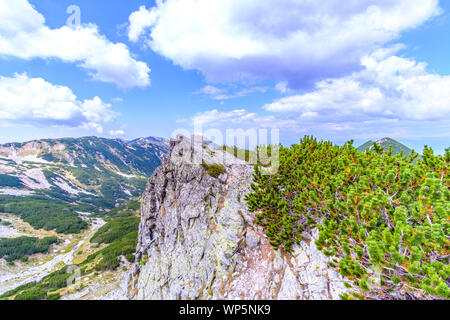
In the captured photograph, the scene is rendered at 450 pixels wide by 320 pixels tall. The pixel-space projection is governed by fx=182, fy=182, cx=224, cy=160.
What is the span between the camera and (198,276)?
22812mm

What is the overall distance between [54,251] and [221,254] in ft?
705

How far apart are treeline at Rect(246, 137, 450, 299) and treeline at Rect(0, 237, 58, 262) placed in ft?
743

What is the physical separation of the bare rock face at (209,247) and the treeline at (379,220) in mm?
2047

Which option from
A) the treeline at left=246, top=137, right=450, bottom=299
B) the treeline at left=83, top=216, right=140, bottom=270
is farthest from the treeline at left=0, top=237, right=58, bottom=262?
the treeline at left=246, top=137, right=450, bottom=299

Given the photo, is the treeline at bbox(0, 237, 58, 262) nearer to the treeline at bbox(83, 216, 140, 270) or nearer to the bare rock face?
the treeline at bbox(83, 216, 140, 270)

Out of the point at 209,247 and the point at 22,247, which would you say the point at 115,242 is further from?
the point at 209,247

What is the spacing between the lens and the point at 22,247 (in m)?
157

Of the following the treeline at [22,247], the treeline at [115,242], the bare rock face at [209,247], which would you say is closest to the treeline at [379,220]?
the bare rock face at [209,247]

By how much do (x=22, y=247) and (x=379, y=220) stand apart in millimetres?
245881

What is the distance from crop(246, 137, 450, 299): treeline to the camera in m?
8.74

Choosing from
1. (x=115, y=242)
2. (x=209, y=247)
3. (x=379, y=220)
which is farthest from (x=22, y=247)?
(x=379, y=220)

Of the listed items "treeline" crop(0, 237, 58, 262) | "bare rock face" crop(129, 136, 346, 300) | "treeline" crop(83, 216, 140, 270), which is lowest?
"treeline" crop(0, 237, 58, 262)

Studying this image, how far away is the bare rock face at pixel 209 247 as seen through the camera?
55.8 ft
